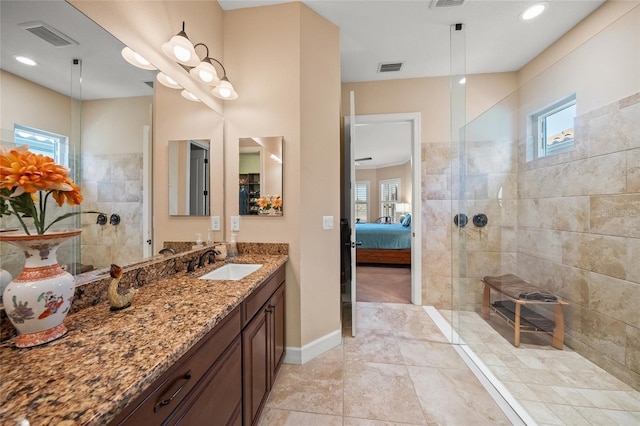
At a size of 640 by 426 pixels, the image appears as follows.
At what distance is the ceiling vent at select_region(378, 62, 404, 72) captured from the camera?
266 cm

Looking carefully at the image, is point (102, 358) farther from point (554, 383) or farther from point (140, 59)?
point (554, 383)

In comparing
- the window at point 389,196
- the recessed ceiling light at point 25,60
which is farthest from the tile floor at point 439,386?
the window at point 389,196

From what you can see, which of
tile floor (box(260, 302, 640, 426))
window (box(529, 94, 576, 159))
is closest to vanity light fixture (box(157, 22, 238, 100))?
tile floor (box(260, 302, 640, 426))

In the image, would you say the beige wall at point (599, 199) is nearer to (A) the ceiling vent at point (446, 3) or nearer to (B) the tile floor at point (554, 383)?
(B) the tile floor at point (554, 383)

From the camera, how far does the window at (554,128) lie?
192 cm

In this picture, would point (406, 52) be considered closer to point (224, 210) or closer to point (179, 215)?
point (224, 210)

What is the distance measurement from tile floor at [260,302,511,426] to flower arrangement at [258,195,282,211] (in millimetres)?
1282

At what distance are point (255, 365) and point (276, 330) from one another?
393 mm

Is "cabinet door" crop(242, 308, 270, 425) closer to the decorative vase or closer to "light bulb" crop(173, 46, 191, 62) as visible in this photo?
the decorative vase

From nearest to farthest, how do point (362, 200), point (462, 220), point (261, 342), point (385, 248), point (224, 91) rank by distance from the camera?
point (261, 342), point (224, 91), point (462, 220), point (385, 248), point (362, 200)

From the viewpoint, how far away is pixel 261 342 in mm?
1346

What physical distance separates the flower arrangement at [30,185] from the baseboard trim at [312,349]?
1.71 metres

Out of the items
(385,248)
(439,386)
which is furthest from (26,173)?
(385,248)

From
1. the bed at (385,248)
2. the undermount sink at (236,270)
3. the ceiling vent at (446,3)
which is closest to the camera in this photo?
the undermount sink at (236,270)
